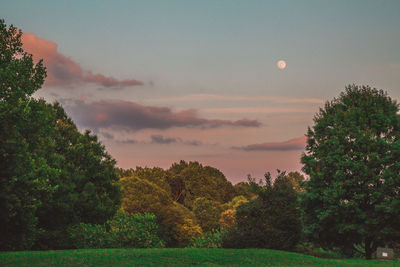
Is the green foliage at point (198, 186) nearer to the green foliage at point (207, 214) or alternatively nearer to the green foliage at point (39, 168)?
the green foliage at point (207, 214)

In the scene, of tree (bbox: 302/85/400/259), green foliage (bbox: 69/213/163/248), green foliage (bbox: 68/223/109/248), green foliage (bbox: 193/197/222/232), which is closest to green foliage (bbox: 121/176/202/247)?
green foliage (bbox: 193/197/222/232)

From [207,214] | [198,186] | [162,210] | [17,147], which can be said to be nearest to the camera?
[17,147]

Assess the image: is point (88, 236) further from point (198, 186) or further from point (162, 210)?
point (198, 186)

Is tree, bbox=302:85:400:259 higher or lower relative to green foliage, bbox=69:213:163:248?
higher

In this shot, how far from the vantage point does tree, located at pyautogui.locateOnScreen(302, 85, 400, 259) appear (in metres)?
→ 24.9

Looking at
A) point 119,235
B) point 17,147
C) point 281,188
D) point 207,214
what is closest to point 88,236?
point 119,235

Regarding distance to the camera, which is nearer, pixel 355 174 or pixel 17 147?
pixel 17 147

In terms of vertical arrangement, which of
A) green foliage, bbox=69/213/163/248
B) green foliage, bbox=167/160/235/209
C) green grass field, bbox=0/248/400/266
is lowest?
green foliage, bbox=69/213/163/248

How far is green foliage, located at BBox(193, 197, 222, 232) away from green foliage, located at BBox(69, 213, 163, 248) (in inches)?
1658

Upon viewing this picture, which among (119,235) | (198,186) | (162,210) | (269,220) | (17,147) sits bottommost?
(119,235)

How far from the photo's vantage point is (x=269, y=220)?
83.6 feet

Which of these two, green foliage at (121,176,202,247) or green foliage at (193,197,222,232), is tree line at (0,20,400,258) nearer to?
green foliage at (121,176,202,247)

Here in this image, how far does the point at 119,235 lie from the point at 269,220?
10.6 m

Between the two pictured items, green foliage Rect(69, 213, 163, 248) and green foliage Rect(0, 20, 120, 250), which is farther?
green foliage Rect(69, 213, 163, 248)
